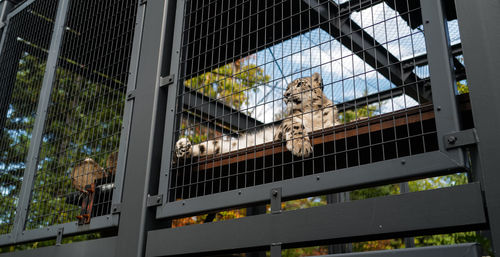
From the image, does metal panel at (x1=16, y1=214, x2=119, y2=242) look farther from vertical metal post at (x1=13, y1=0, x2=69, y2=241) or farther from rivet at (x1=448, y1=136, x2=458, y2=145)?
rivet at (x1=448, y1=136, x2=458, y2=145)

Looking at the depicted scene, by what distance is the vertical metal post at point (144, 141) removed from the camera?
7.91 feet

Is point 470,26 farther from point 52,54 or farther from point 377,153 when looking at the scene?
point 52,54

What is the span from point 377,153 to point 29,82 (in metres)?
2.91

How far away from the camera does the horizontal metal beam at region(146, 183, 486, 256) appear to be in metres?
1.49

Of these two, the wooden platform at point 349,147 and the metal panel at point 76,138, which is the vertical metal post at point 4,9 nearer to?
the metal panel at point 76,138

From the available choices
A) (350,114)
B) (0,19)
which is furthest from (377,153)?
(350,114)

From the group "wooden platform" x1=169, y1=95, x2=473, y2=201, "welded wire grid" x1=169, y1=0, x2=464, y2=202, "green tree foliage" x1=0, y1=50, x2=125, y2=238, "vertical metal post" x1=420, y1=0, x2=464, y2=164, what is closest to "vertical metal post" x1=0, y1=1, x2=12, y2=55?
"green tree foliage" x1=0, y1=50, x2=125, y2=238

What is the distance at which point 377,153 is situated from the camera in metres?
Result: 2.43

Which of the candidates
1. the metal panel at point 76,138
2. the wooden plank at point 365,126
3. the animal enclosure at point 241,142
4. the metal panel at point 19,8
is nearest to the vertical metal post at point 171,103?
the animal enclosure at point 241,142

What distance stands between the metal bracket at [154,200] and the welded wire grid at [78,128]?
0.44 meters

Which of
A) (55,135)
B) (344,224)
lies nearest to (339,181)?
(344,224)

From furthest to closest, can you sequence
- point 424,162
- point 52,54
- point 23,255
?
1. point 52,54
2. point 23,255
3. point 424,162

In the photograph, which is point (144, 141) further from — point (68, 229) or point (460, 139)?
point (460, 139)

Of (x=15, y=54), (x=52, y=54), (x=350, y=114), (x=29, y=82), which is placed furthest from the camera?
(x=350, y=114)
